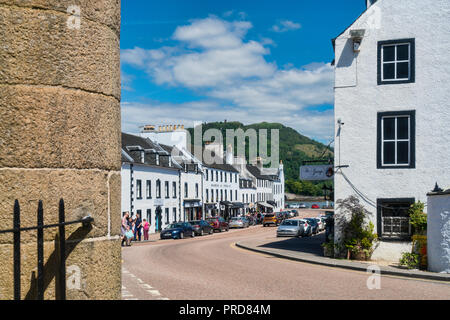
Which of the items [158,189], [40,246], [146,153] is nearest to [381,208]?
[40,246]

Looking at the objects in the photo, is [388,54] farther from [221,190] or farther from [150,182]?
[221,190]

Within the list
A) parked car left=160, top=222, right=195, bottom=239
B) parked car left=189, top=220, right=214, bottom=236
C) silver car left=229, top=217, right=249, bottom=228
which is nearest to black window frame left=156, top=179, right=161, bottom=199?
parked car left=189, top=220, right=214, bottom=236

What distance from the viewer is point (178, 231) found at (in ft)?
124

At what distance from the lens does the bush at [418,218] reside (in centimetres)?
1844

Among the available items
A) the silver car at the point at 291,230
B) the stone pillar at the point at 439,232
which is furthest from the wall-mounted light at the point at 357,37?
the silver car at the point at 291,230

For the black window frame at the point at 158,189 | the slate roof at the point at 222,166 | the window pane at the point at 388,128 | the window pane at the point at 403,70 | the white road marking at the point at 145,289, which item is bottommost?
the white road marking at the point at 145,289

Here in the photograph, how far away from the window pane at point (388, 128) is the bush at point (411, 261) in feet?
16.7

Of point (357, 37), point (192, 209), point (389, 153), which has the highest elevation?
point (357, 37)

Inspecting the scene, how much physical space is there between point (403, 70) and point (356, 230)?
6.71 metres

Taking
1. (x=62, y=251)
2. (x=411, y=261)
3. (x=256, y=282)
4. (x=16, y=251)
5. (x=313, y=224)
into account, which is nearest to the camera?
(x=16, y=251)

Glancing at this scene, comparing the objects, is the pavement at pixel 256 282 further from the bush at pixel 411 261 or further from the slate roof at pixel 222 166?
the slate roof at pixel 222 166

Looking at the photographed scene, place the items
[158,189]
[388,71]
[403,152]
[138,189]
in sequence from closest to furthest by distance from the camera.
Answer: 1. [403,152]
2. [388,71]
3. [138,189]
4. [158,189]

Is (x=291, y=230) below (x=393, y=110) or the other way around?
below
